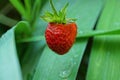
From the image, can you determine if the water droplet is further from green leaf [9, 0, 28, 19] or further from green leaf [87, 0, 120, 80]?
green leaf [9, 0, 28, 19]

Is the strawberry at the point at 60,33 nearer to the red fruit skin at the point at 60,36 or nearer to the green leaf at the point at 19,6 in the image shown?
the red fruit skin at the point at 60,36

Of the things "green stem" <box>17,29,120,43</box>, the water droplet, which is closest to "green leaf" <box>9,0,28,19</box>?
"green stem" <box>17,29,120,43</box>

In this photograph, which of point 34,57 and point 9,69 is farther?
point 34,57

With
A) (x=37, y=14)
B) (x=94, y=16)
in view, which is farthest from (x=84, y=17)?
(x=37, y=14)

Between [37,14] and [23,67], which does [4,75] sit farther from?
[37,14]

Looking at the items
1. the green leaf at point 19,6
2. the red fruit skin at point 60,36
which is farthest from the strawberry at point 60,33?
the green leaf at point 19,6

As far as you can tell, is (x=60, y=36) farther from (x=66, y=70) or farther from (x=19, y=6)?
(x=19, y=6)
